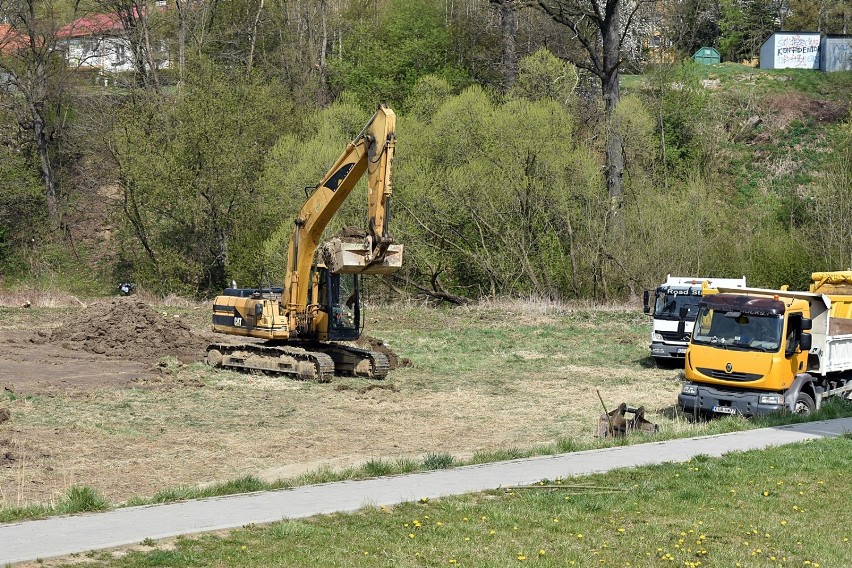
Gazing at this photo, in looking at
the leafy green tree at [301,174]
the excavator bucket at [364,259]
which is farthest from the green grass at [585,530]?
the leafy green tree at [301,174]

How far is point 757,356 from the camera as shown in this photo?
19938 millimetres

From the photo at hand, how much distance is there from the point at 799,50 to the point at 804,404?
58.6m

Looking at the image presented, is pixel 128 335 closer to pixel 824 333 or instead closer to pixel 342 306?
pixel 342 306

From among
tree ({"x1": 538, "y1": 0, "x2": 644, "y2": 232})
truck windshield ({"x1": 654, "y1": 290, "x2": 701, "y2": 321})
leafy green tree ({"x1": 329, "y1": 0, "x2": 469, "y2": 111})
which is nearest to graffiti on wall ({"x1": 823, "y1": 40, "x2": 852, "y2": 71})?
leafy green tree ({"x1": 329, "y1": 0, "x2": 469, "y2": 111})

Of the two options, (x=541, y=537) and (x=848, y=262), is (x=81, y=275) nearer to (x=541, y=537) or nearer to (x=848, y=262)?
(x=848, y=262)

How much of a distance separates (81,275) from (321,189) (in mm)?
37180

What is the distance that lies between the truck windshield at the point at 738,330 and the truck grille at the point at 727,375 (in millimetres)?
499

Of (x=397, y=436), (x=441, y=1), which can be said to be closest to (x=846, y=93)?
(x=441, y=1)

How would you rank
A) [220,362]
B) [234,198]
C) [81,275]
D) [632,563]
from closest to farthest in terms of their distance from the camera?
[632,563]
[220,362]
[234,198]
[81,275]

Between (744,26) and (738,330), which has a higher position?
(744,26)

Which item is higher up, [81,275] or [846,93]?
[846,93]

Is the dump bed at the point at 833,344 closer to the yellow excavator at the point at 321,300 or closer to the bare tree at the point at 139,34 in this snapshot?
the yellow excavator at the point at 321,300

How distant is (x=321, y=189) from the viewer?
2578cm

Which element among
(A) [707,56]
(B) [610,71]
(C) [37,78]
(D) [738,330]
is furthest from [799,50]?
(D) [738,330]
